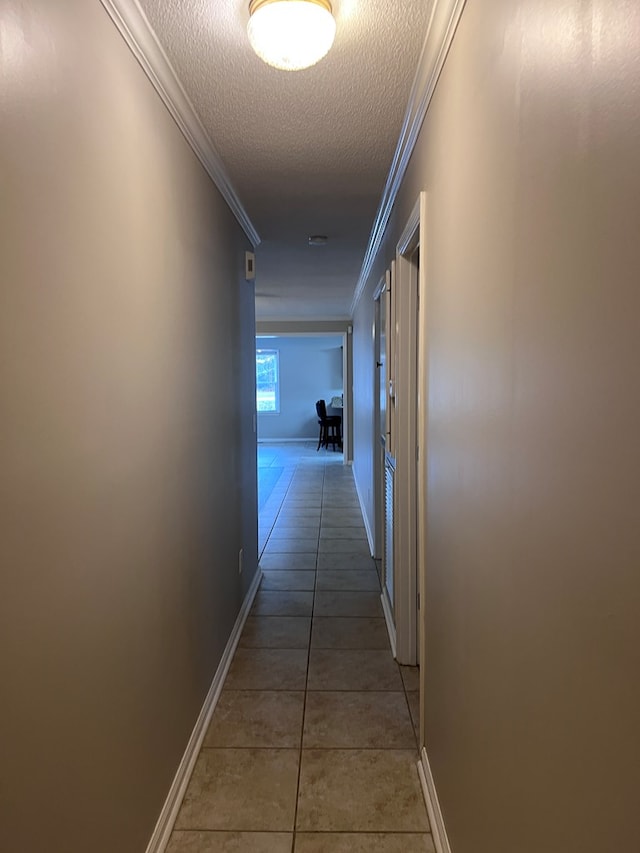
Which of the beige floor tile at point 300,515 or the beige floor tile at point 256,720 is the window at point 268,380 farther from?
the beige floor tile at point 256,720

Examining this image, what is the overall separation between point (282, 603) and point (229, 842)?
1.71 metres

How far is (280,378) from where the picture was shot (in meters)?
11.2

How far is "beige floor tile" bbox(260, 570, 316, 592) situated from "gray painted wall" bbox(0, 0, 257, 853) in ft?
5.21

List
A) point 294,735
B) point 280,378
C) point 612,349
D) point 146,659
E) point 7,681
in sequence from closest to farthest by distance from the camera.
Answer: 1. point 612,349
2. point 7,681
3. point 146,659
4. point 294,735
5. point 280,378

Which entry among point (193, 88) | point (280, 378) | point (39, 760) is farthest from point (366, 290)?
point (280, 378)

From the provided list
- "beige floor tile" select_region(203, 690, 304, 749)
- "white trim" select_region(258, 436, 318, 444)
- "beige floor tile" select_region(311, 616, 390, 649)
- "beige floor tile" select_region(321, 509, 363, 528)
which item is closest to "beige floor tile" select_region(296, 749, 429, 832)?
"beige floor tile" select_region(203, 690, 304, 749)

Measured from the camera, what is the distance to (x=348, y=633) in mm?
2967

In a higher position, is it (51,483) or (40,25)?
(40,25)

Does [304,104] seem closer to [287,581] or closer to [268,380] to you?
[287,581]

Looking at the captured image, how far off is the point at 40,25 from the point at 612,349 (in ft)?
3.51

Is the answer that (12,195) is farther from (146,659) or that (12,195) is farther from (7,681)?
(146,659)

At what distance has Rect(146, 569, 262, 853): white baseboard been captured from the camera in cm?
160

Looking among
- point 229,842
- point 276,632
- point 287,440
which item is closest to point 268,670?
point 276,632

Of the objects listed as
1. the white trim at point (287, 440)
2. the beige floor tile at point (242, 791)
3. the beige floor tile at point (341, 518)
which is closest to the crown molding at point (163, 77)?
the beige floor tile at point (242, 791)
